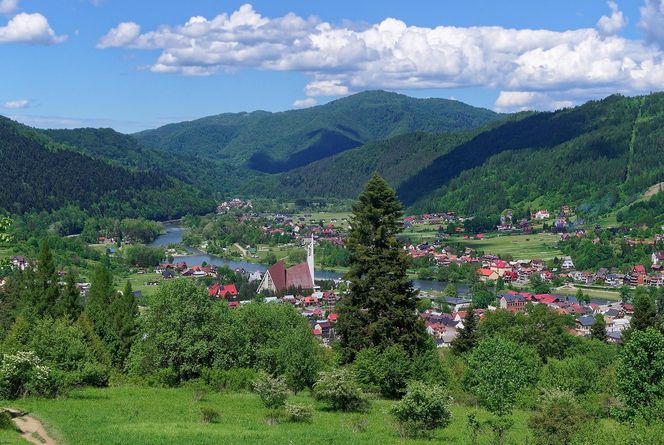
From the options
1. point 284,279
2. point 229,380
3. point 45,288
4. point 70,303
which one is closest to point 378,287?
point 229,380

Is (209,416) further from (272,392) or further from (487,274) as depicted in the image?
(487,274)

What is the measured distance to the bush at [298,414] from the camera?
23.0 m

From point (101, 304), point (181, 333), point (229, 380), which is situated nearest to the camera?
point (229, 380)

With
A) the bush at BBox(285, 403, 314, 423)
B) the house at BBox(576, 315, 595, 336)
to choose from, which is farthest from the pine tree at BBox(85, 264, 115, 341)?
the house at BBox(576, 315, 595, 336)

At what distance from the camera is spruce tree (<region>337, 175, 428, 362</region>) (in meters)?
31.8

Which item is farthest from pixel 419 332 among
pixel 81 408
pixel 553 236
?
pixel 553 236

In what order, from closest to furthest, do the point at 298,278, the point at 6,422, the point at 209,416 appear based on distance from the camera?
1. the point at 6,422
2. the point at 209,416
3. the point at 298,278

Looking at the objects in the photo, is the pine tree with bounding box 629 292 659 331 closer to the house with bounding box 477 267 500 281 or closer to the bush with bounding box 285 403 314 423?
Result: the bush with bounding box 285 403 314 423

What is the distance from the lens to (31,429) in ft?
68.5

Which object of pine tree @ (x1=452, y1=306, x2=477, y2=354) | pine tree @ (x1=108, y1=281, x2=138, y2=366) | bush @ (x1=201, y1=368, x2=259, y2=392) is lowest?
pine tree @ (x1=452, y1=306, x2=477, y2=354)

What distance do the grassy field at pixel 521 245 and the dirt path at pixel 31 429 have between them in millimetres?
131623

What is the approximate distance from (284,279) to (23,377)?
Result: 272 ft

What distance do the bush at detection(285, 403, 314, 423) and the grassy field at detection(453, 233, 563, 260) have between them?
5063 inches

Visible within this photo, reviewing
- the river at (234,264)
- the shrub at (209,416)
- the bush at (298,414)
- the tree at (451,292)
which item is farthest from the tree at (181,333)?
the river at (234,264)
